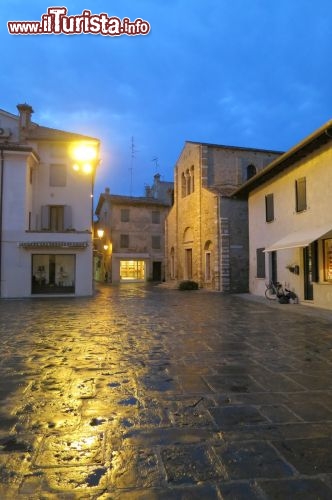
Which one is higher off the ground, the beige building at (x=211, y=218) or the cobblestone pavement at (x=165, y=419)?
the beige building at (x=211, y=218)

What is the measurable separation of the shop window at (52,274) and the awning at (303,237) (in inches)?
437

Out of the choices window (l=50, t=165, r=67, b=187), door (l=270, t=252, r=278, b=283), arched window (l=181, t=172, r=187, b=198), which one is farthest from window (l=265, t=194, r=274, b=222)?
arched window (l=181, t=172, r=187, b=198)

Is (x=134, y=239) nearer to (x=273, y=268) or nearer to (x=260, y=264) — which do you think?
(x=260, y=264)

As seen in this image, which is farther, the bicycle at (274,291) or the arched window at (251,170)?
the arched window at (251,170)

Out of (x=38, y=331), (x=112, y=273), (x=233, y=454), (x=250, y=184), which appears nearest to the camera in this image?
(x=233, y=454)

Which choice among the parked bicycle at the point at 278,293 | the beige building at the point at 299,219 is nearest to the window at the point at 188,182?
the beige building at the point at 299,219

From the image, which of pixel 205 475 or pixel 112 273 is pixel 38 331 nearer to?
pixel 205 475

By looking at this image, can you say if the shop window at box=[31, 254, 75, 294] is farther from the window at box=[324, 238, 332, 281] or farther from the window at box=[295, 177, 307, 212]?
the window at box=[324, 238, 332, 281]

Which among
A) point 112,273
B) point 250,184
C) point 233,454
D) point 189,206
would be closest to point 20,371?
point 233,454

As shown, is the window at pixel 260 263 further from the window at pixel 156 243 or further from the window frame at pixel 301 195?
the window at pixel 156 243

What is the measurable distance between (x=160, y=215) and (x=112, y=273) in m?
7.78

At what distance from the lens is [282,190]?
15.7 meters

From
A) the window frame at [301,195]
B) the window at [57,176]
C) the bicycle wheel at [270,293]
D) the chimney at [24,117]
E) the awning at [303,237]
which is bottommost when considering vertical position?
the bicycle wheel at [270,293]

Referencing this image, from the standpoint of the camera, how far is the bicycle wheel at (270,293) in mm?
16250
